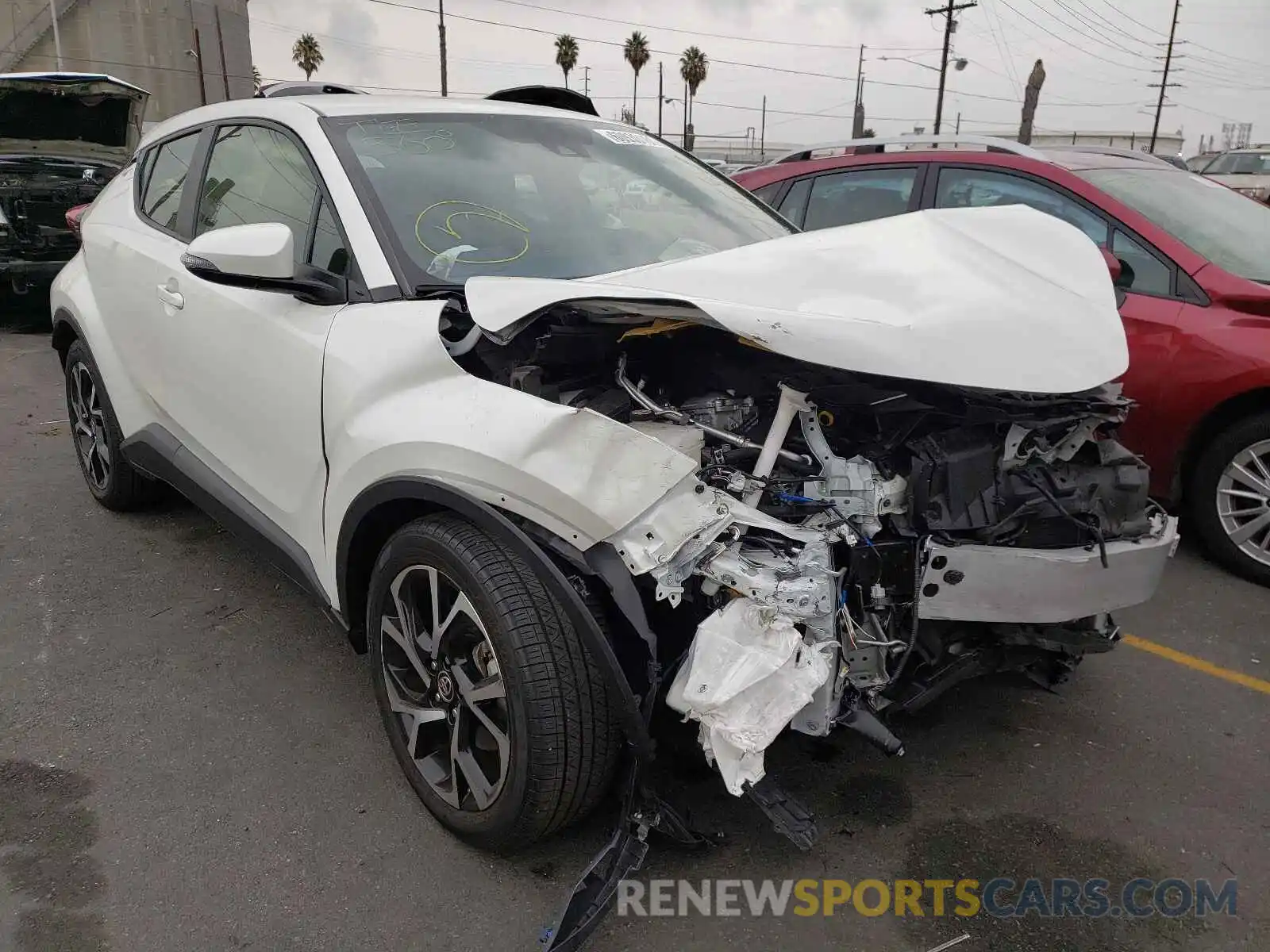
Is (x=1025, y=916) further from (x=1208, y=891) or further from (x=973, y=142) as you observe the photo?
(x=973, y=142)

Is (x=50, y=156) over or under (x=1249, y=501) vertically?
over

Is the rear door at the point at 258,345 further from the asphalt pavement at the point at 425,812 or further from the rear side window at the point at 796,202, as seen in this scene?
the rear side window at the point at 796,202

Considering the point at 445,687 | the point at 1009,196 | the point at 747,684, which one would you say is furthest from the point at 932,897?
the point at 1009,196

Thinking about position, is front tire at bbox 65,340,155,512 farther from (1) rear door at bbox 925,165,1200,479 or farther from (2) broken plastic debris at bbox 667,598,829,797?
(1) rear door at bbox 925,165,1200,479

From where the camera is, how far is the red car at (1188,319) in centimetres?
383

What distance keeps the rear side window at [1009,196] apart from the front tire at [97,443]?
4.03 m

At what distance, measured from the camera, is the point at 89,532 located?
4.26m

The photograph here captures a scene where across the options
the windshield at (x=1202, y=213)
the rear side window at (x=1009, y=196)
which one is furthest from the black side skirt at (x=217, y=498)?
the windshield at (x=1202, y=213)

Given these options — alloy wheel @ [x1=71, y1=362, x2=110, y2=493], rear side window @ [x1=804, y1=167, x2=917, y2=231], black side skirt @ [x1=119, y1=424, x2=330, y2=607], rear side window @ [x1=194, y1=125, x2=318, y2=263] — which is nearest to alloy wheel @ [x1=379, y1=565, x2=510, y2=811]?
black side skirt @ [x1=119, y1=424, x2=330, y2=607]

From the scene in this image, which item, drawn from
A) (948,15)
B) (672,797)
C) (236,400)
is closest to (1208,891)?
(672,797)

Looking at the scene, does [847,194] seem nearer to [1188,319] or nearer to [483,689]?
[1188,319]

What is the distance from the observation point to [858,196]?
5.32m

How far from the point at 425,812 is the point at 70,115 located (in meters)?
9.31

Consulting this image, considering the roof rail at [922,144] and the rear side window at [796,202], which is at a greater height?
the roof rail at [922,144]
